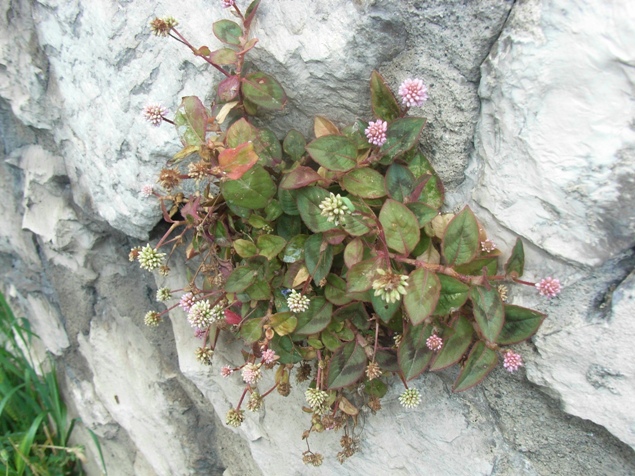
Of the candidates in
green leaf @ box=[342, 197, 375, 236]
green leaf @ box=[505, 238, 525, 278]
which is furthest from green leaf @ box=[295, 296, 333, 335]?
green leaf @ box=[505, 238, 525, 278]

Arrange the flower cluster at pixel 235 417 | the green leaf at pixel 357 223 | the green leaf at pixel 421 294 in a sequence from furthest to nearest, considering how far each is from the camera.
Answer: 1. the flower cluster at pixel 235 417
2. the green leaf at pixel 357 223
3. the green leaf at pixel 421 294

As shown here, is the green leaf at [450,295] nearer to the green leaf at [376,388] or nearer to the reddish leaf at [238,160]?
the green leaf at [376,388]

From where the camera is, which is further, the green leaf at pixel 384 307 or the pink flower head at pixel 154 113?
the pink flower head at pixel 154 113

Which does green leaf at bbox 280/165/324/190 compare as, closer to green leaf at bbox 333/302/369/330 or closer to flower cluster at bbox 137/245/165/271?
green leaf at bbox 333/302/369/330

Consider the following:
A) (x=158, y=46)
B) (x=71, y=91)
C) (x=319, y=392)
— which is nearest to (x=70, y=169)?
(x=71, y=91)

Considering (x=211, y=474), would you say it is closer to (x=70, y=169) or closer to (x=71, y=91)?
Answer: (x=70, y=169)

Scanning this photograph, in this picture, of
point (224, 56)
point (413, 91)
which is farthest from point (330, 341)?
point (224, 56)

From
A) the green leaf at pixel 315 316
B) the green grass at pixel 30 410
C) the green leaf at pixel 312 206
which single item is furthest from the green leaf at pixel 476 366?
the green grass at pixel 30 410
